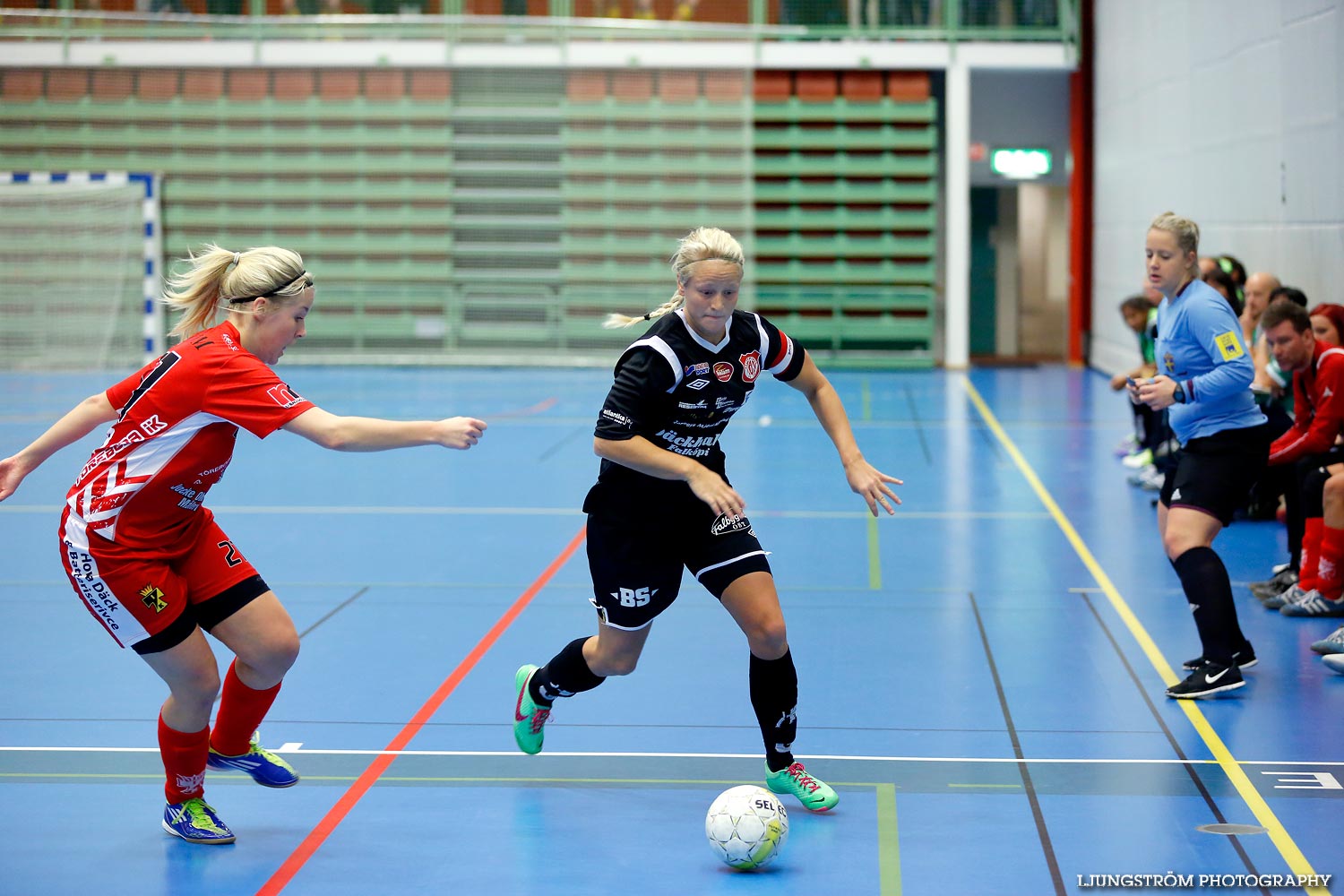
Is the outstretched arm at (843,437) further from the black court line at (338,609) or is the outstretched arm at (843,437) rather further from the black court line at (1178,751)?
the black court line at (338,609)

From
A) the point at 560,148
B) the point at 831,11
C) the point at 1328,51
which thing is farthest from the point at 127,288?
the point at 1328,51

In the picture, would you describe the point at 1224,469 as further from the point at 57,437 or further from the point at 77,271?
the point at 77,271

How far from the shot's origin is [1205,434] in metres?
5.55

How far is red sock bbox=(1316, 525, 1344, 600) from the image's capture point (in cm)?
662

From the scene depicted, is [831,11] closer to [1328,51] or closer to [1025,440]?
[1025,440]

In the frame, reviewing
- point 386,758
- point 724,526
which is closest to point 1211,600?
point 724,526

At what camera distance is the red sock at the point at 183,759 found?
4.06 metres

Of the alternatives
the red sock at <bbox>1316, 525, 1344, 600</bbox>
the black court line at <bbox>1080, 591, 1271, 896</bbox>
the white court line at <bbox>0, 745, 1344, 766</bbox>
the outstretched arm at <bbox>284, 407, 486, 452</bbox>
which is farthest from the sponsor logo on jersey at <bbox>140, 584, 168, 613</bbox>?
the red sock at <bbox>1316, 525, 1344, 600</bbox>

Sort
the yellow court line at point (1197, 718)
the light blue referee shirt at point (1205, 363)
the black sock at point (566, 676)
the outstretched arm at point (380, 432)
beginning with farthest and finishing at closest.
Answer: the light blue referee shirt at point (1205, 363)
the black sock at point (566, 676)
the yellow court line at point (1197, 718)
the outstretched arm at point (380, 432)

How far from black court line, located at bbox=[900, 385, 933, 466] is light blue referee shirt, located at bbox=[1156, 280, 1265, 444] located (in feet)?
20.7

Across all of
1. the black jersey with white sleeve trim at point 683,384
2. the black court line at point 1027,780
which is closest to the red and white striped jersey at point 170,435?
the black jersey with white sleeve trim at point 683,384

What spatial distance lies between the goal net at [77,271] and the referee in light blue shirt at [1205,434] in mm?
17877

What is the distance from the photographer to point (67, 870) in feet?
12.8

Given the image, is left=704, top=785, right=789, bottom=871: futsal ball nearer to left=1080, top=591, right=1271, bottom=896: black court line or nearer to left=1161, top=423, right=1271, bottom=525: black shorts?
left=1080, top=591, right=1271, bottom=896: black court line
